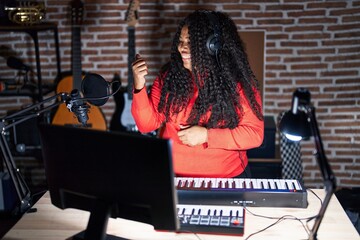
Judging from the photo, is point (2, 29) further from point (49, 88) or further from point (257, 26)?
point (257, 26)

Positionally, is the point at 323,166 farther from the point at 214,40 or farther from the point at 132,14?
the point at 132,14

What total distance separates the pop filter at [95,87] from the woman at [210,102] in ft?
1.16

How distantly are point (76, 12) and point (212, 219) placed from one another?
2572mm

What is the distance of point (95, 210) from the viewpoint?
4.95ft

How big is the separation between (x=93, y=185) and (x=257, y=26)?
275cm

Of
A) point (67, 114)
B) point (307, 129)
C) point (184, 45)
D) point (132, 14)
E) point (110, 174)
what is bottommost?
point (67, 114)

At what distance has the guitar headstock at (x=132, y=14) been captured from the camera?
3.75 m

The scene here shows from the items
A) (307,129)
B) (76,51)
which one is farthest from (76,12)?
(307,129)

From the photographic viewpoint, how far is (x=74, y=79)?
379 cm

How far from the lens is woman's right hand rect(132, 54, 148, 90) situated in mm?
2061

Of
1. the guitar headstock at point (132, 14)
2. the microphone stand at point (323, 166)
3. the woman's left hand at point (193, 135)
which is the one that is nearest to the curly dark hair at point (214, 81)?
the woman's left hand at point (193, 135)

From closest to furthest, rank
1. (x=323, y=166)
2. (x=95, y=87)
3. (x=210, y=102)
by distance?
(x=323, y=166), (x=95, y=87), (x=210, y=102)

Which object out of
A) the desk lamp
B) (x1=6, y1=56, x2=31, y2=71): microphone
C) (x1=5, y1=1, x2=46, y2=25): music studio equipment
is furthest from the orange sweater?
(x1=6, y1=56, x2=31, y2=71): microphone

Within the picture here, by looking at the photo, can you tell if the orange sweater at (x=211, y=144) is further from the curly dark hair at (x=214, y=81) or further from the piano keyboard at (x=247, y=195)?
the piano keyboard at (x=247, y=195)
